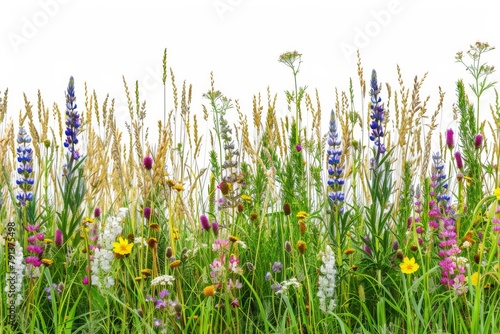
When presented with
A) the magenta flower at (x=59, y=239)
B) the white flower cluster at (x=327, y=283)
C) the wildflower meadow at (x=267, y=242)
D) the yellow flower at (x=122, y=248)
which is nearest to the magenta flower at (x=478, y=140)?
the wildflower meadow at (x=267, y=242)

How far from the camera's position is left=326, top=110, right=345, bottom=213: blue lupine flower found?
281cm

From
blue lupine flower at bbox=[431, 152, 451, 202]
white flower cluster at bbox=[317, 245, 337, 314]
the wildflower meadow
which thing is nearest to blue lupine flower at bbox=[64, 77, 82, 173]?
the wildflower meadow

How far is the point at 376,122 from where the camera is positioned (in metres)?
2.88

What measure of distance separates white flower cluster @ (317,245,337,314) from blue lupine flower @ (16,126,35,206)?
5.36ft

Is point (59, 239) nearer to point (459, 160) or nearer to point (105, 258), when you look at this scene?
point (105, 258)

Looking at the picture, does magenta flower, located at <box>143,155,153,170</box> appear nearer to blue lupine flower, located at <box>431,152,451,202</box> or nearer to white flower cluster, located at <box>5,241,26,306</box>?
white flower cluster, located at <box>5,241,26,306</box>

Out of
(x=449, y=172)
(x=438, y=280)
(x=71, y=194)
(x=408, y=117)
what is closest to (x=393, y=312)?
(x=438, y=280)

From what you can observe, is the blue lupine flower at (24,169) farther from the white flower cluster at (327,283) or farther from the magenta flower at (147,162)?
the white flower cluster at (327,283)

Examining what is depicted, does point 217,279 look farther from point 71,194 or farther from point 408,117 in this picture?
point 408,117

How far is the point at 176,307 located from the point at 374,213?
103 centimetres

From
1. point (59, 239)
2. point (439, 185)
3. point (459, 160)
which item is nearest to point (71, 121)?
point (59, 239)

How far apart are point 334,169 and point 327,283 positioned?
0.58m

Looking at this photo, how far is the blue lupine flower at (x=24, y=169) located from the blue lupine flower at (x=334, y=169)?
1.60 metres

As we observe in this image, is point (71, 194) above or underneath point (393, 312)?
above
